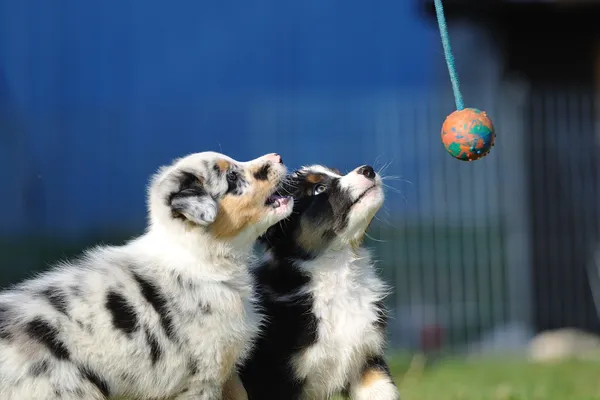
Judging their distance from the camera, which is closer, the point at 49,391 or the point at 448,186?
the point at 49,391

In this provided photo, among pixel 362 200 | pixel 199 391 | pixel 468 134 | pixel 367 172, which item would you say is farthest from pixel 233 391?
pixel 468 134

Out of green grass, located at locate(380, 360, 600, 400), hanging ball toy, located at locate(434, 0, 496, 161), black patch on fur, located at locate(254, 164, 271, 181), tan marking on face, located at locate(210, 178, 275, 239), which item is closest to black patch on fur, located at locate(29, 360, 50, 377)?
tan marking on face, located at locate(210, 178, 275, 239)

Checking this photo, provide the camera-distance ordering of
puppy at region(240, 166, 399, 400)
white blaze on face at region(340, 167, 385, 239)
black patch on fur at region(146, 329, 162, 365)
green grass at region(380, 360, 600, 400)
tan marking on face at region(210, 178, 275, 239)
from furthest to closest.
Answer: green grass at region(380, 360, 600, 400) < white blaze on face at region(340, 167, 385, 239) < puppy at region(240, 166, 399, 400) < tan marking on face at region(210, 178, 275, 239) < black patch on fur at region(146, 329, 162, 365)

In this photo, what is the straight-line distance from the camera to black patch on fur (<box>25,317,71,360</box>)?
144 inches

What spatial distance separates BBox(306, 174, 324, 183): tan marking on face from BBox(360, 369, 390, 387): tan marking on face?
3.00 feet

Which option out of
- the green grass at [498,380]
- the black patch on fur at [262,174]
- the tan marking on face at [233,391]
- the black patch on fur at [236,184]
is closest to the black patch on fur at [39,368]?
the tan marking on face at [233,391]

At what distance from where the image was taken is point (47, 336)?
3.68 m

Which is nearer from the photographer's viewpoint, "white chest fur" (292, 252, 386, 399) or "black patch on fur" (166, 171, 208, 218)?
"black patch on fur" (166, 171, 208, 218)

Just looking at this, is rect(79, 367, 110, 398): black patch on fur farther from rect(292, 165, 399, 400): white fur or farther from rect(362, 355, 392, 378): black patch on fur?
rect(362, 355, 392, 378): black patch on fur

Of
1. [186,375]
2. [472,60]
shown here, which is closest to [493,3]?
[472,60]

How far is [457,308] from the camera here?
1113 cm

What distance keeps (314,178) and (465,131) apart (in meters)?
0.76

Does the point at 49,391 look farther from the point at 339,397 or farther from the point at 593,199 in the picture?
the point at 593,199

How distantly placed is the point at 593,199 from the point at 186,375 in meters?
8.71
